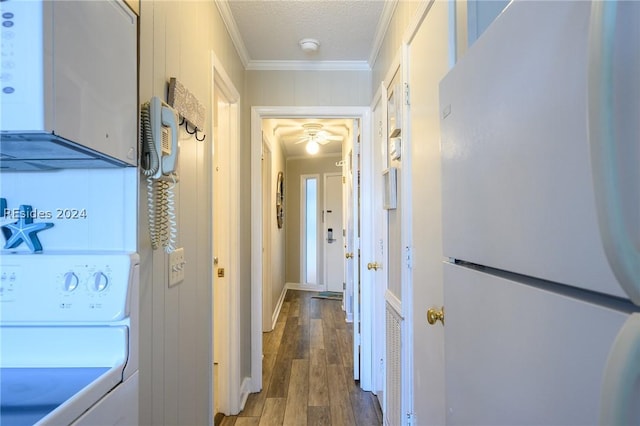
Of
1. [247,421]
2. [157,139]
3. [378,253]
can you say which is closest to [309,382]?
[247,421]

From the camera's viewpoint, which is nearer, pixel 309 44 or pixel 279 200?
pixel 309 44

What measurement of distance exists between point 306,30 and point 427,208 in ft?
5.00

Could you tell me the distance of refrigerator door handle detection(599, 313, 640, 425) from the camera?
303 mm

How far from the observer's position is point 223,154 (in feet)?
7.32

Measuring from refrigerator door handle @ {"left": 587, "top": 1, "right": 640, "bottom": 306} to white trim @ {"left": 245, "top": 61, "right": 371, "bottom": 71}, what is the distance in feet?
7.89

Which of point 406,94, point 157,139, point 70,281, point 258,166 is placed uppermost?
point 406,94

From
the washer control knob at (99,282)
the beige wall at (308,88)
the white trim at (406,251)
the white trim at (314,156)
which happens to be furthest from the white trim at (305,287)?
the washer control knob at (99,282)

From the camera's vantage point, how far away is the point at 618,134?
33cm

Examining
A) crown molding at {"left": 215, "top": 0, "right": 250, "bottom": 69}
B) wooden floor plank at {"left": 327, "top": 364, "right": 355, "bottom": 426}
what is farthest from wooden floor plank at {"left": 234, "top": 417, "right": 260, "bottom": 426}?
crown molding at {"left": 215, "top": 0, "right": 250, "bottom": 69}

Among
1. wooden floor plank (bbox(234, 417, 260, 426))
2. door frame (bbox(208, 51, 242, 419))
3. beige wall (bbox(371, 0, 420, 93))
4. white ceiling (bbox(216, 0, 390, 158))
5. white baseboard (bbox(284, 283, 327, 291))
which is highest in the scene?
white ceiling (bbox(216, 0, 390, 158))

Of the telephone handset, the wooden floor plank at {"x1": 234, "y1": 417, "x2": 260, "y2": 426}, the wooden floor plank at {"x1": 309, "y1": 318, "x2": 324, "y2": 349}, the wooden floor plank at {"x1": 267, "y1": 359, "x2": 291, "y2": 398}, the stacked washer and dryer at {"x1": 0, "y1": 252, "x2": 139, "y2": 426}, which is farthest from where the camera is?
the wooden floor plank at {"x1": 309, "y1": 318, "x2": 324, "y2": 349}

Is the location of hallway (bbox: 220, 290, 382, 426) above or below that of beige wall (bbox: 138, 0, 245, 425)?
below

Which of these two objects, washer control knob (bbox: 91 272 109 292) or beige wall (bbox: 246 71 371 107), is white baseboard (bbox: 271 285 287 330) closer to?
beige wall (bbox: 246 71 371 107)

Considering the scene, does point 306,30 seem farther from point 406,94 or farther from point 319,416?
point 319,416
